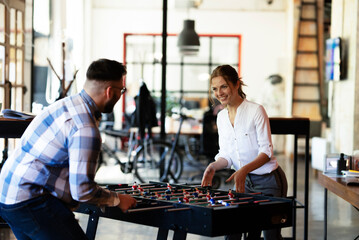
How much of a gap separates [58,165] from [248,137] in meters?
1.44

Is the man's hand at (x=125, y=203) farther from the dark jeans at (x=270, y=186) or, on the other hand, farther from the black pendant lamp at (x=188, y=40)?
the black pendant lamp at (x=188, y=40)

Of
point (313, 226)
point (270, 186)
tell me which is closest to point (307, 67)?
point (313, 226)

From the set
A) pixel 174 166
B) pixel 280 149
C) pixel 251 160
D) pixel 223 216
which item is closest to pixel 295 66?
pixel 280 149

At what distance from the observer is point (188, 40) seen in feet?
33.5

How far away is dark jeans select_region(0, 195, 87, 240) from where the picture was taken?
2.47m

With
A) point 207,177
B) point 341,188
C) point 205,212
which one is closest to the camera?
point 205,212

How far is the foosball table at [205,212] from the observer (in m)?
2.62

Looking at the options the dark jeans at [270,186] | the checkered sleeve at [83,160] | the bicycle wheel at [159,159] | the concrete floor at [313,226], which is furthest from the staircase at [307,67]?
the checkered sleeve at [83,160]

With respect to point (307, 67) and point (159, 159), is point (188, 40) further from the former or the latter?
point (307, 67)

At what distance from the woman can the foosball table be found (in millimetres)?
449

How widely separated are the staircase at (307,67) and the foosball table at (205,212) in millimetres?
10831

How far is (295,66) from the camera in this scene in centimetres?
1369

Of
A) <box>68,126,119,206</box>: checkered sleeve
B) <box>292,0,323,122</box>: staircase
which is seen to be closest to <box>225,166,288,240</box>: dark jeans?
<box>68,126,119,206</box>: checkered sleeve

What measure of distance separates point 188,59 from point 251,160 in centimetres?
1278
